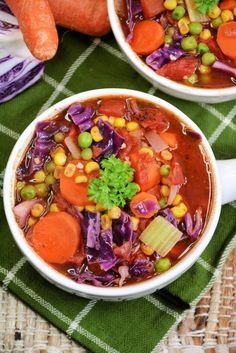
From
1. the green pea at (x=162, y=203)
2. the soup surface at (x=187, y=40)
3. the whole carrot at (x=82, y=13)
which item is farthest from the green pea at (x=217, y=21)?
the green pea at (x=162, y=203)

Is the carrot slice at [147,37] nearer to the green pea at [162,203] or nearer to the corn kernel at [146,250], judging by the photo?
the green pea at [162,203]

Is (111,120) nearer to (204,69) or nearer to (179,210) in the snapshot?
(179,210)

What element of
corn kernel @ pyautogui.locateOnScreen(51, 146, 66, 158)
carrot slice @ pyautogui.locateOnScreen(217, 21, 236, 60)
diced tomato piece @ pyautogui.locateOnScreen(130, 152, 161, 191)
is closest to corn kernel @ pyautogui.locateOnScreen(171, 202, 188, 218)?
diced tomato piece @ pyautogui.locateOnScreen(130, 152, 161, 191)

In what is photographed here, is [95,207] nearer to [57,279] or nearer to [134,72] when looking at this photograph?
[57,279]

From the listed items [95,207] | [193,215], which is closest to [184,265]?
[193,215]

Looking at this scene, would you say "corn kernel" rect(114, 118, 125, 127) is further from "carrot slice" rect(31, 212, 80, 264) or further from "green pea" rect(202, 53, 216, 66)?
"green pea" rect(202, 53, 216, 66)

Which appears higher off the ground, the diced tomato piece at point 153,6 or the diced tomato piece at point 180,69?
the diced tomato piece at point 153,6

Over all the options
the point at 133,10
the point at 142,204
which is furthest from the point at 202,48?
the point at 142,204
